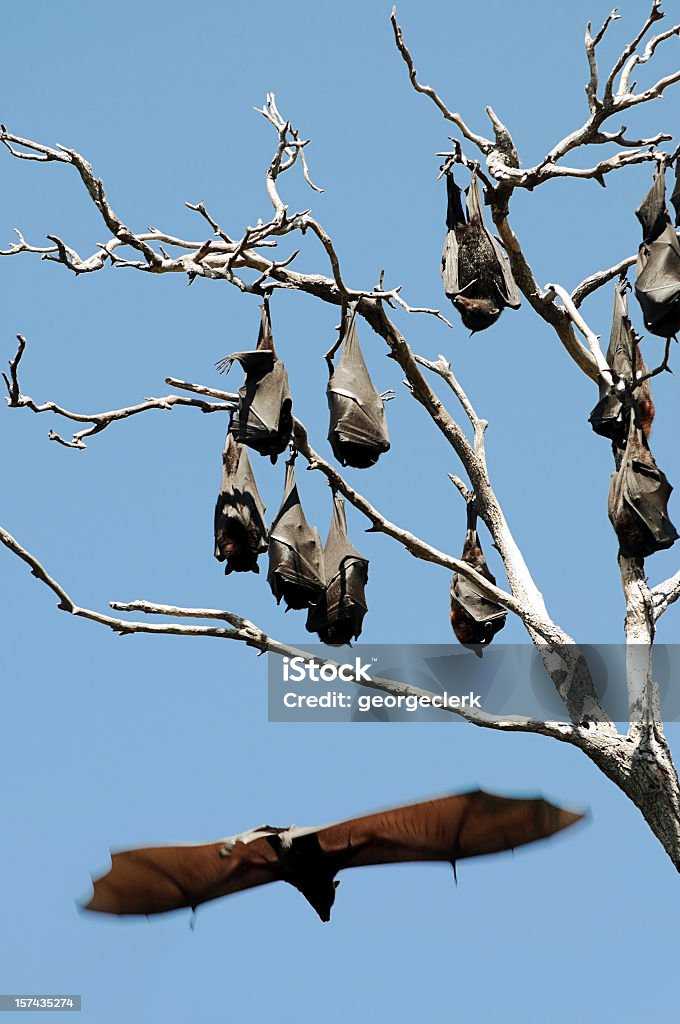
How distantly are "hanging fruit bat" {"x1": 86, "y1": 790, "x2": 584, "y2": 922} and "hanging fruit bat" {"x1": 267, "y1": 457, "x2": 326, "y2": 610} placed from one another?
161cm

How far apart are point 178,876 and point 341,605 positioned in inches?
94.0

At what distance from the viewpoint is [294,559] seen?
7.72m

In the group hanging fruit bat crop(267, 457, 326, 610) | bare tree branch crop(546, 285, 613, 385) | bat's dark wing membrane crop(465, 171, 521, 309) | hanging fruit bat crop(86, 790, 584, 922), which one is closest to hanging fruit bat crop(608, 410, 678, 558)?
bare tree branch crop(546, 285, 613, 385)

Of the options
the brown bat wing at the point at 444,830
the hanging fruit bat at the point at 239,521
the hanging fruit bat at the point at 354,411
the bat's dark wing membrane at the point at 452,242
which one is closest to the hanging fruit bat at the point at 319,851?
the brown bat wing at the point at 444,830

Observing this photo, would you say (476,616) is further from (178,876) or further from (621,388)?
(178,876)

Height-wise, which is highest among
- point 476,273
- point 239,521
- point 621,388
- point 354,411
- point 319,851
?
point 476,273

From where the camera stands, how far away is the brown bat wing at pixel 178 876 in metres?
8.62

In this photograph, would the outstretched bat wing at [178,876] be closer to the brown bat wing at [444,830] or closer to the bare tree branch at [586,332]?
the brown bat wing at [444,830]

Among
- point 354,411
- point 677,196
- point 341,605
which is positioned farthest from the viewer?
point 677,196

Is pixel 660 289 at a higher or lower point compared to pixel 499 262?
lower

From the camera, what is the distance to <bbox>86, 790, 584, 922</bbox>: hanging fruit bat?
27.4 ft

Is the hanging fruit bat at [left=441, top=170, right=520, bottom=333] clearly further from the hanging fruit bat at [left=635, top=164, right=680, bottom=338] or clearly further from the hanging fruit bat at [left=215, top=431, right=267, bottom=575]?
the hanging fruit bat at [left=215, top=431, right=267, bottom=575]

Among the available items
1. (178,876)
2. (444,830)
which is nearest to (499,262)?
(444,830)

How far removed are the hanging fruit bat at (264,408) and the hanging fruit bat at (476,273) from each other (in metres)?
1.28
